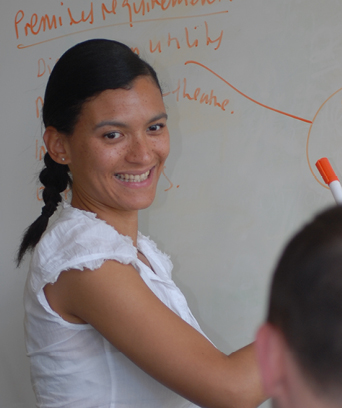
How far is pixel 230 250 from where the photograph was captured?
3.87ft

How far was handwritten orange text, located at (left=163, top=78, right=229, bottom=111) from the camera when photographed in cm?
117

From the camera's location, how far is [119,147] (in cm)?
76

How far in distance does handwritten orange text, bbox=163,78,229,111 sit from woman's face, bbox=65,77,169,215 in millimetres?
369

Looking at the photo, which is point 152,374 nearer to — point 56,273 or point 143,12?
point 56,273

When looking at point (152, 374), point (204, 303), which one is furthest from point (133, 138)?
point (204, 303)

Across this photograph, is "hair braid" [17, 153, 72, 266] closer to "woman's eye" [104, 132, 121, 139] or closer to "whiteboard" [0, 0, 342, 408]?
"woman's eye" [104, 132, 121, 139]

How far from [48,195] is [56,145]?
0.14 meters

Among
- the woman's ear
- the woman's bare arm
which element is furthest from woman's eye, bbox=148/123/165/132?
the woman's bare arm

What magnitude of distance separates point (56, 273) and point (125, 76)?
0.31 metres

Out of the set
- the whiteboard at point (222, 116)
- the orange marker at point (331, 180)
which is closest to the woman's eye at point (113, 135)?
the orange marker at point (331, 180)

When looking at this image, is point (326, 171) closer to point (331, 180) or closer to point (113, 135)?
point (331, 180)

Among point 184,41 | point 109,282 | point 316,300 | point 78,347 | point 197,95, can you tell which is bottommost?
point 78,347

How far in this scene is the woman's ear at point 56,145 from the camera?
0.81m

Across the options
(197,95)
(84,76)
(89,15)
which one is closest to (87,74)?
(84,76)
